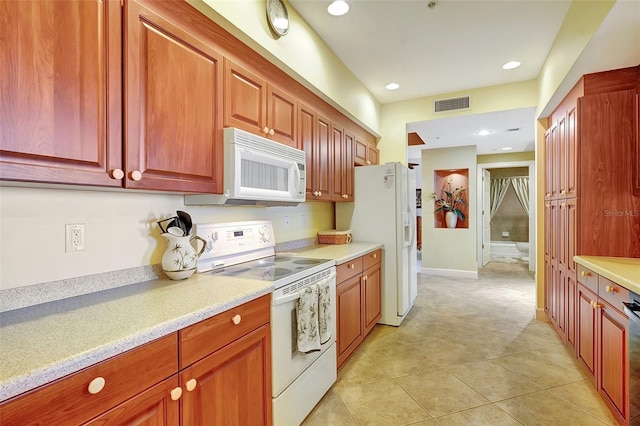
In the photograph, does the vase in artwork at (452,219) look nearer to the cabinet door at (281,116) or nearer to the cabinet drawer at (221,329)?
the cabinet door at (281,116)

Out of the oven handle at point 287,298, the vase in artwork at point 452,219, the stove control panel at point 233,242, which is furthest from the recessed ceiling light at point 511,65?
the oven handle at point 287,298

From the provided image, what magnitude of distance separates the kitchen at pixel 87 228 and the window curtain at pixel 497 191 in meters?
8.15

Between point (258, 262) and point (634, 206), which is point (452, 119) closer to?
point (634, 206)

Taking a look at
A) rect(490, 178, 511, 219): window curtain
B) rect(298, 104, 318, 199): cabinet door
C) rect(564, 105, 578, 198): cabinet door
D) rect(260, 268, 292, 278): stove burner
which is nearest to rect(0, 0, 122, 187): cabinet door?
rect(260, 268, 292, 278): stove burner

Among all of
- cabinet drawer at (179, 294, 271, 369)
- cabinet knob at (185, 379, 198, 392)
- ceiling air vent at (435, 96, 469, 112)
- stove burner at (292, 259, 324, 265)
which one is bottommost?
cabinet knob at (185, 379, 198, 392)

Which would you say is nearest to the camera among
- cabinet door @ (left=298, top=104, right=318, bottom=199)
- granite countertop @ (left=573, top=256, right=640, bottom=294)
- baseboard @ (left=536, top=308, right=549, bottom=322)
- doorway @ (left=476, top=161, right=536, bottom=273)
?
granite countertop @ (left=573, top=256, right=640, bottom=294)

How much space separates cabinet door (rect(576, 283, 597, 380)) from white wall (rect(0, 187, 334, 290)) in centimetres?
266

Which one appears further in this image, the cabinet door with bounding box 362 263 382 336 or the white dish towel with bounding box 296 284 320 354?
the cabinet door with bounding box 362 263 382 336

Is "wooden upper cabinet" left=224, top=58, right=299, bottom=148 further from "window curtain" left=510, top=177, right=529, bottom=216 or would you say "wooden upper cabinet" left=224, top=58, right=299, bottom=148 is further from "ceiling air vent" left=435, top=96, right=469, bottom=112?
"window curtain" left=510, top=177, right=529, bottom=216

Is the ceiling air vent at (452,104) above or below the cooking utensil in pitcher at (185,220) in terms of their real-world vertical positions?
above

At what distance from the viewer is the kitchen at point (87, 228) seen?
1.14 m

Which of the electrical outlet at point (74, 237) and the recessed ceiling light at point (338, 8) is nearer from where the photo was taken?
the electrical outlet at point (74, 237)

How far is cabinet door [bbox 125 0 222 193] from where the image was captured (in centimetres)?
126

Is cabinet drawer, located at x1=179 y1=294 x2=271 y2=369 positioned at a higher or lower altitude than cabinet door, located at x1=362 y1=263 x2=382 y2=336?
higher
